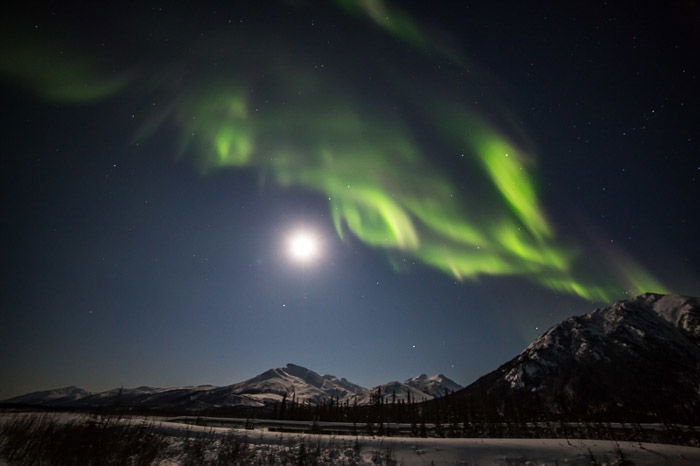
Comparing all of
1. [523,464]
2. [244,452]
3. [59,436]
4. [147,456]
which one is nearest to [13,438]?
[59,436]

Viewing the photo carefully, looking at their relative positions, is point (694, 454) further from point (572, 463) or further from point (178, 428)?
point (178, 428)

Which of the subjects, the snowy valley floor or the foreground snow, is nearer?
the foreground snow

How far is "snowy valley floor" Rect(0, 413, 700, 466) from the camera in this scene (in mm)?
19188

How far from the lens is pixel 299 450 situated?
79.9ft

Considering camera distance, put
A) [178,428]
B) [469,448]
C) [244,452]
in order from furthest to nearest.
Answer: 1. [178,428]
2. [244,452]
3. [469,448]

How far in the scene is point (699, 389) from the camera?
176 meters

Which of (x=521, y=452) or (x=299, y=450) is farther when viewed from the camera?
(x=299, y=450)

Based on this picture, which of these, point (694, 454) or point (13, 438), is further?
point (13, 438)

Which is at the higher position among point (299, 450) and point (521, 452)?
point (521, 452)

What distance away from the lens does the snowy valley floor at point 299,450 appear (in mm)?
19188

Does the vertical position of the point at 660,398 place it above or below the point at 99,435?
above

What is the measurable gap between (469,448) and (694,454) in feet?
40.5

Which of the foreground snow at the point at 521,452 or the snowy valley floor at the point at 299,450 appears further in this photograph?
the snowy valley floor at the point at 299,450

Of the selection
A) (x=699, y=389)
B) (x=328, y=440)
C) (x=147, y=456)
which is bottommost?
(x=147, y=456)
